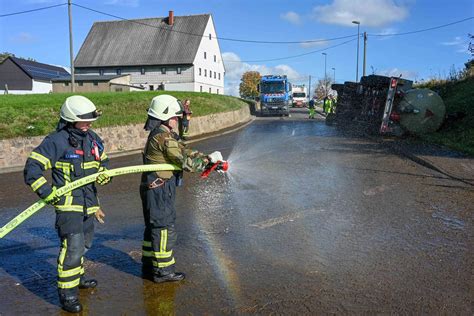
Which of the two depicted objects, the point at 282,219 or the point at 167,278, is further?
the point at 282,219

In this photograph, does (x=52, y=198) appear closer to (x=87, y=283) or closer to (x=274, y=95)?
(x=87, y=283)

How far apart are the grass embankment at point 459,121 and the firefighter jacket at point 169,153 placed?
1041cm

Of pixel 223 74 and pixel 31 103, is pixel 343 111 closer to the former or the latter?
pixel 31 103

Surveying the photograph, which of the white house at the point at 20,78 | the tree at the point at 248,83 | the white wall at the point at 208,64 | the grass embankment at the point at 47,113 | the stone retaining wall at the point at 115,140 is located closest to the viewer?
the stone retaining wall at the point at 115,140

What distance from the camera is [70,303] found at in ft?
12.8

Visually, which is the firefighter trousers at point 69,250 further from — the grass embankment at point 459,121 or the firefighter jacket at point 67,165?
the grass embankment at point 459,121

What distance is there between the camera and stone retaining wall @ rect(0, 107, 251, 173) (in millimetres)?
12344

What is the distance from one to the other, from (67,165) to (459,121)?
1677cm

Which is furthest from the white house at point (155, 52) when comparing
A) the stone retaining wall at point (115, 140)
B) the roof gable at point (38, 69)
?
the stone retaining wall at point (115, 140)

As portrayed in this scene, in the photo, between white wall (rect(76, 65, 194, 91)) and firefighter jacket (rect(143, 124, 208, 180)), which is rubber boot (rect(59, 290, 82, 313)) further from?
white wall (rect(76, 65, 194, 91))

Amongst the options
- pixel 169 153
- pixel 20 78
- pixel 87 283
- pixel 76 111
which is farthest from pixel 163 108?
pixel 20 78

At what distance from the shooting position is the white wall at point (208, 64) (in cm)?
5988

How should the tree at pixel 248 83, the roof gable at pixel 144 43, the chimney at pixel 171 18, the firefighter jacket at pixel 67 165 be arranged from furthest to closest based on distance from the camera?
1. the tree at pixel 248 83
2. the chimney at pixel 171 18
3. the roof gable at pixel 144 43
4. the firefighter jacket at pixel 67 165

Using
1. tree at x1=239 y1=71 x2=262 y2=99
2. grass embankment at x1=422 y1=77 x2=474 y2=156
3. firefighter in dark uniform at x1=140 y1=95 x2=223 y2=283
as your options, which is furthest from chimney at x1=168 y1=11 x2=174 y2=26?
firefighter in dark uniform at x1=140 y1=95 x2=223 y2=283
